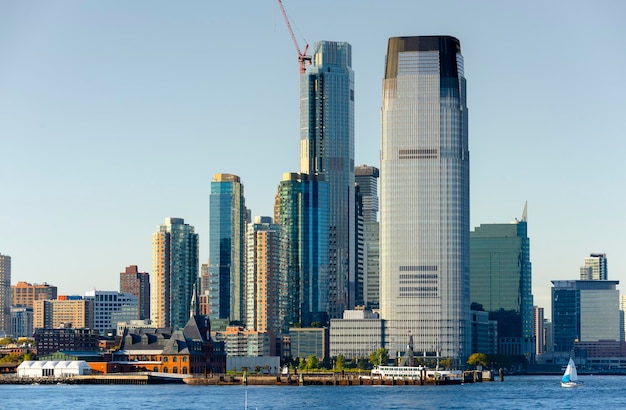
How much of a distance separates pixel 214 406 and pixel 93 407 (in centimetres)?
1591

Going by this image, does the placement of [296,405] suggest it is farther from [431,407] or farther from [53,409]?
[53,409]

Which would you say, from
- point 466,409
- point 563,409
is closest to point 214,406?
point 466,409

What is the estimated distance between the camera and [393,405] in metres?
194

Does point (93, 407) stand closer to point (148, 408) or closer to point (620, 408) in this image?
point (148, 408)

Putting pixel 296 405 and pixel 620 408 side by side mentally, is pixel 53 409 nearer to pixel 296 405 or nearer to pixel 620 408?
pixel 296 405

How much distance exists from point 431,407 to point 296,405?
18317 millimetres

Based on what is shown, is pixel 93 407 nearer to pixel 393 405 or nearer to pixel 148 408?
pixel 148 408

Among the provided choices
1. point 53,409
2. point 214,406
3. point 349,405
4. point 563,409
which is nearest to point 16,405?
point 53,409

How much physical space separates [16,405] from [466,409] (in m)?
60.8

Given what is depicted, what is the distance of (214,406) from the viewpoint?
19125 cm

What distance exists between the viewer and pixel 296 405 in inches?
7653

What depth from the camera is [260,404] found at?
195 meters

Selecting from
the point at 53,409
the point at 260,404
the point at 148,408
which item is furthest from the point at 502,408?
the point at 53,409

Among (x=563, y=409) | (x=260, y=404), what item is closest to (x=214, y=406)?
(x=260, y=404)
